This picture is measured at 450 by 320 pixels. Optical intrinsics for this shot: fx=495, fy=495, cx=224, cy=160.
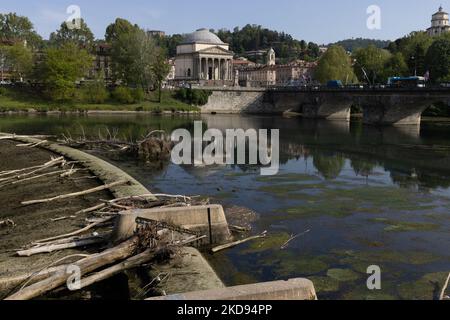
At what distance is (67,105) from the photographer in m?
91.1

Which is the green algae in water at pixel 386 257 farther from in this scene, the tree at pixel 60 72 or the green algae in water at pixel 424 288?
the tree at pixel 60 72

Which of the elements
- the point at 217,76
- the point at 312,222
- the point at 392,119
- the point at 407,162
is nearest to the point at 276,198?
the point at 312,222

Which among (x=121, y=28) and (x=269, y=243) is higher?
(x=121, y=28)

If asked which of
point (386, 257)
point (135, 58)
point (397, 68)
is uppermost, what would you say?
point (135, 58)

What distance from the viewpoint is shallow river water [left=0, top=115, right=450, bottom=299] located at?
13305 mm

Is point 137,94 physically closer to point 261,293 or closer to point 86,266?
point 86,266

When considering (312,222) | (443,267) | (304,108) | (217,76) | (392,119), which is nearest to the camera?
(443,267)

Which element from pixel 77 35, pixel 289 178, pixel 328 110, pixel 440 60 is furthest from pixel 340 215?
pixel 77 35

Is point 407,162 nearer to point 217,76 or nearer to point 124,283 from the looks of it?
point 124,283

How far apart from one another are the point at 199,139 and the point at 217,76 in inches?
3891

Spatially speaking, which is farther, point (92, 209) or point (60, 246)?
point (92, 209)

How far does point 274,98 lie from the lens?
11675 centimetres

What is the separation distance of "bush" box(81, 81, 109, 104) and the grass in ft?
4.55

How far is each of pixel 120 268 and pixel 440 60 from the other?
9767cm
